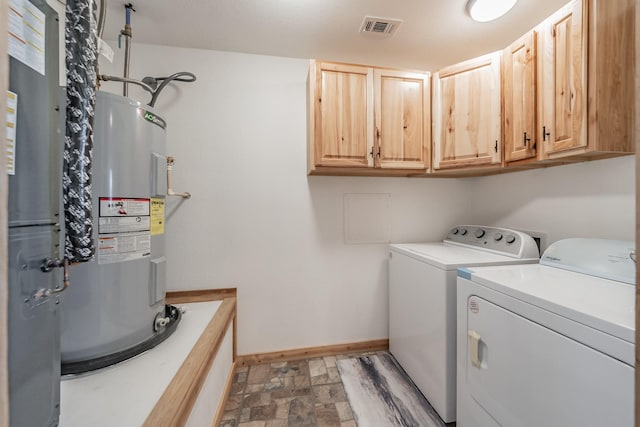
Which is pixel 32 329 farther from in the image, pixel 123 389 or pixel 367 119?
pixel 367 119

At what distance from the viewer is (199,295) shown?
5.73 ft

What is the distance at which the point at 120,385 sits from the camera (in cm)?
89

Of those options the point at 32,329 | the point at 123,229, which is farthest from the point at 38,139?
the point at 123,229

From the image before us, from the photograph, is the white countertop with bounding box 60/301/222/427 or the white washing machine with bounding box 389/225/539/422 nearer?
the white countertop with bounding box 60/301/222/427

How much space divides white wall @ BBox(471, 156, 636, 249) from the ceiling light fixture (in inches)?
39.1

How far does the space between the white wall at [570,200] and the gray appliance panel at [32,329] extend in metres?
2.22

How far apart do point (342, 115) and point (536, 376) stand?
161cm

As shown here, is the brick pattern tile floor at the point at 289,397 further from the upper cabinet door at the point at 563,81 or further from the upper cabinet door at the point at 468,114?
the upper cabinet door at the point at 563,81

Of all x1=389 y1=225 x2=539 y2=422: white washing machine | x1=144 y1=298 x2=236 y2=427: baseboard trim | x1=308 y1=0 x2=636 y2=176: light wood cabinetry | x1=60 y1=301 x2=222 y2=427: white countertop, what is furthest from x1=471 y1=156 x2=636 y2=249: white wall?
x1=60 y1=301 x2=222 y2=427: white countertop

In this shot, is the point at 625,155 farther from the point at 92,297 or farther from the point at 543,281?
the point at 92,297

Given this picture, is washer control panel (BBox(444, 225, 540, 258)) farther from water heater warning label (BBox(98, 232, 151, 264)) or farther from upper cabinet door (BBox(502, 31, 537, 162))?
water heater warning label (BBox(98, 232, 151, 264))

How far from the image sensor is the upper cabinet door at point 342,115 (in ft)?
5.25

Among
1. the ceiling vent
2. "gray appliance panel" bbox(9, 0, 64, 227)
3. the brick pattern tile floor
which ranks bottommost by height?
the brick pattern tile floor

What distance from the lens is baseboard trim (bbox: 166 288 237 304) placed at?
1703 millimetres
